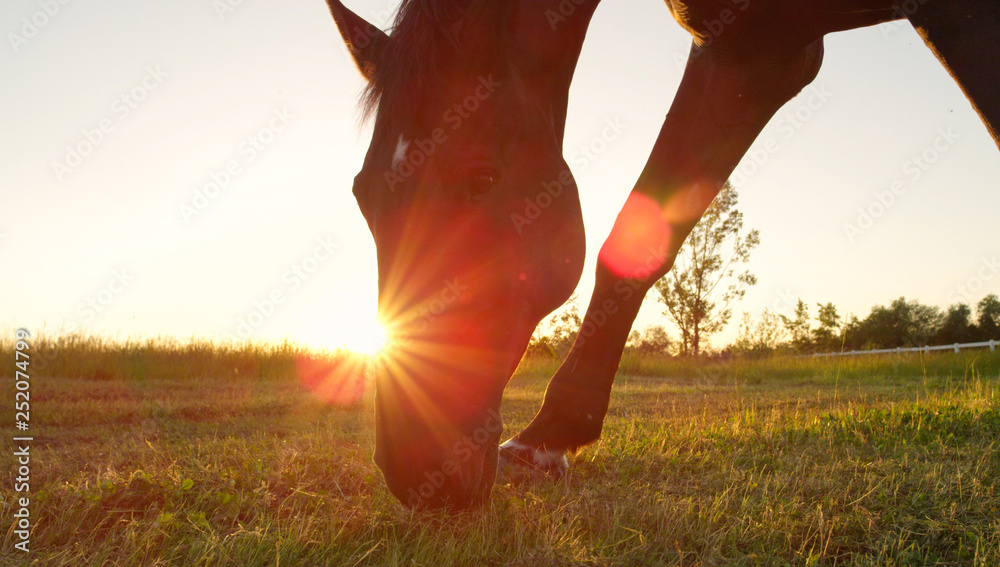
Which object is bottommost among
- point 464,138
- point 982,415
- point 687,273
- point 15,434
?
point 15,434

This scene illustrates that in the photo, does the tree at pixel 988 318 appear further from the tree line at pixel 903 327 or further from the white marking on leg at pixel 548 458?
the white marking on leg at pixel 548 458

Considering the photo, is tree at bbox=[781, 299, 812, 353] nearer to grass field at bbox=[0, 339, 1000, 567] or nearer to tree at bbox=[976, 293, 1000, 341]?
tree at bbox=[976, 293, 1000, 341]

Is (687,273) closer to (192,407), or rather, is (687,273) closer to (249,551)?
(192,407)

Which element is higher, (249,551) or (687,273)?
(687,273)

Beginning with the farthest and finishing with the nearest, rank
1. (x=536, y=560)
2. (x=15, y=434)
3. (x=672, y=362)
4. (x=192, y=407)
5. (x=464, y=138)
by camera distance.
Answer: (x=672, y=362) → (x=192, y=407) → (x=15, y=434) → (x=464, y=138) → (x=536, y=560)

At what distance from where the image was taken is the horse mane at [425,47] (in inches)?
75.8

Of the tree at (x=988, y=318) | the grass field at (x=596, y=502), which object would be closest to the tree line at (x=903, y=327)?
the tree at (x=988, y=318)

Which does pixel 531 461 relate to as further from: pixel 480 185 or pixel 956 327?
pixel 956 327

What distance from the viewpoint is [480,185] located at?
1.93m

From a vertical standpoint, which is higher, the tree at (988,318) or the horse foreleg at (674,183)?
the tree at (988,318)

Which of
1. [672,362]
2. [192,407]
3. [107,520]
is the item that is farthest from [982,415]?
[672,362]

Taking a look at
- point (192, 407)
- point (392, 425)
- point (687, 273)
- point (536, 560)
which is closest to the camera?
point (536, 560)

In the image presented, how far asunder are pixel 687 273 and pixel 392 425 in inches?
1034

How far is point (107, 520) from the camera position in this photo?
5.67 ft
